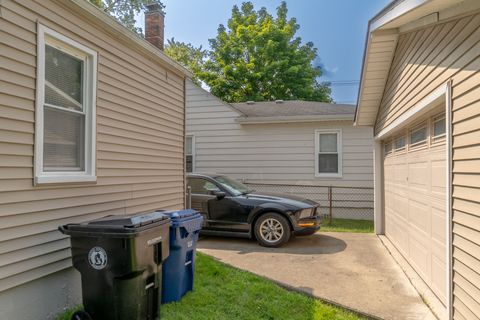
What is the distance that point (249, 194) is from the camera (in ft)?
26.3

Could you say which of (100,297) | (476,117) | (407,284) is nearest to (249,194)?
(407,284)

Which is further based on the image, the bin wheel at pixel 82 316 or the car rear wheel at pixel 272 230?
the car rear wheel at pixel 272 230

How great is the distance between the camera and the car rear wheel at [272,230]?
24.1 feet

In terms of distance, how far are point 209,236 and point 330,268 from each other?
11.4 feet

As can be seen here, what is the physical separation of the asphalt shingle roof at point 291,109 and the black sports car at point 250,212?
13.7ft

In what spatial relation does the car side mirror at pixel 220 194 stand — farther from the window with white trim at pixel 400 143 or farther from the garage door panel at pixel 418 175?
the garage door panel at pixel 418 175

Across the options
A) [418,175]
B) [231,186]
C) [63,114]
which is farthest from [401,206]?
[63,114]

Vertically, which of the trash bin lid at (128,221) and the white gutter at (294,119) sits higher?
the white gutter at (294,119)

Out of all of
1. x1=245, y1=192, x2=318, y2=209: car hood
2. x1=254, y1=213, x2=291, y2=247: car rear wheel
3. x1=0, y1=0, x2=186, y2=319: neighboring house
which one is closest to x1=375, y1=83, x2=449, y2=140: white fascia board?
x1=245, y1=192, x2=318, y2=209: car hood

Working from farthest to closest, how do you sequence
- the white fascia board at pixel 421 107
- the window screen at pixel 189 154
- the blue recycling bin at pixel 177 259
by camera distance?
1. the window screen at pixel 189 154
2. the blue recycling bin at pixel 177 259
3. the white fascia board at pixel 421 107

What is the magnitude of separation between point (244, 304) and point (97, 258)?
187 centimetres

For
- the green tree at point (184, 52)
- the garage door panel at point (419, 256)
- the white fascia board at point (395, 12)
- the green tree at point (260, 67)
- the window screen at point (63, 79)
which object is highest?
the green tree at point (184, 52)

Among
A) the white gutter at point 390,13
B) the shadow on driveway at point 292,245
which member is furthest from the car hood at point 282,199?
the white gutter at point 390,13

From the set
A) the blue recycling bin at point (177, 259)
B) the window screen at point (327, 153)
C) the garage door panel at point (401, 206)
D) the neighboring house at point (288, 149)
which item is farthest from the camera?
the window screen at point (327, 153)
